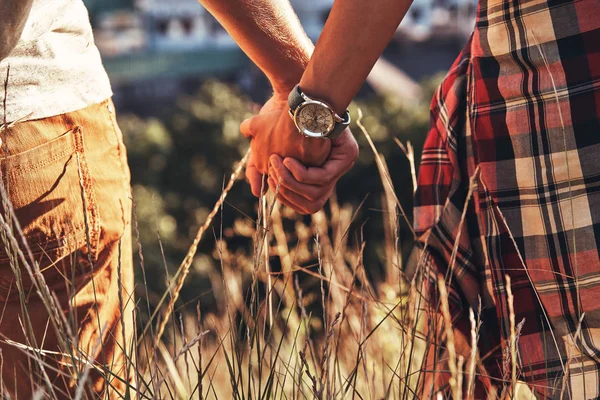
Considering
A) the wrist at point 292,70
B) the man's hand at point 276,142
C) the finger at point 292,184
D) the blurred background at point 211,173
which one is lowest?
the blurred background at point 211,173

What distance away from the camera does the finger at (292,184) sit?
1.56 meters

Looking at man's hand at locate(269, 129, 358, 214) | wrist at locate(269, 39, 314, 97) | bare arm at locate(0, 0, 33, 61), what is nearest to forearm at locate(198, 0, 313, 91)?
wrist at locate(269, 39, 314, 97)

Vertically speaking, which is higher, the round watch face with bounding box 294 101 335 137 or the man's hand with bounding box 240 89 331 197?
the round watch face with bounding box 294 101 335 137

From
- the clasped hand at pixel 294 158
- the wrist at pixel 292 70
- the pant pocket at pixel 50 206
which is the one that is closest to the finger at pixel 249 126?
the clasped hand at pixel 294 158

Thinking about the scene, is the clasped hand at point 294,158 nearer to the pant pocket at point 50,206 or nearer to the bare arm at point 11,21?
the pant pocket at point 50,206

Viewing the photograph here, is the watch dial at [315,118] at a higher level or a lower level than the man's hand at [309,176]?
higher

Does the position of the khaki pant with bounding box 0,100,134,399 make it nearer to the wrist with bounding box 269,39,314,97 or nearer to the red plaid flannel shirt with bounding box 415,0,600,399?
the wrist with bounding box 269,39,314,97

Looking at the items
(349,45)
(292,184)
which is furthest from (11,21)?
(292,184)

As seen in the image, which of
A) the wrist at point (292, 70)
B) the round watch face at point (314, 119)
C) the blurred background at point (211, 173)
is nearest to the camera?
the round watch face at point (314, 119)

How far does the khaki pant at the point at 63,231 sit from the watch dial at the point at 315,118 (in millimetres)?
329

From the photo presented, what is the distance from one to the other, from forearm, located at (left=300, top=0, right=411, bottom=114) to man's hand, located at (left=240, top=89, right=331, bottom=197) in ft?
0.36

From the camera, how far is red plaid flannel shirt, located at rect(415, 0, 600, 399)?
1.15m

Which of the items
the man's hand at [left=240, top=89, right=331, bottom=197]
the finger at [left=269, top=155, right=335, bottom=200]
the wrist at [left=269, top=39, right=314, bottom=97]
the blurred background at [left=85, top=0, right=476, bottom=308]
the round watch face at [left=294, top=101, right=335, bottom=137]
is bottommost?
the blurred background at [left=85, top=0, right=476, bottom=308]

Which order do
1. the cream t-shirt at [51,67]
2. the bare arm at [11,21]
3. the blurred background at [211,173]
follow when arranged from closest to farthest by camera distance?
the bare arm at [11,21]
the cream t-shirt at [51,67]
the blurred background at [211,173]
